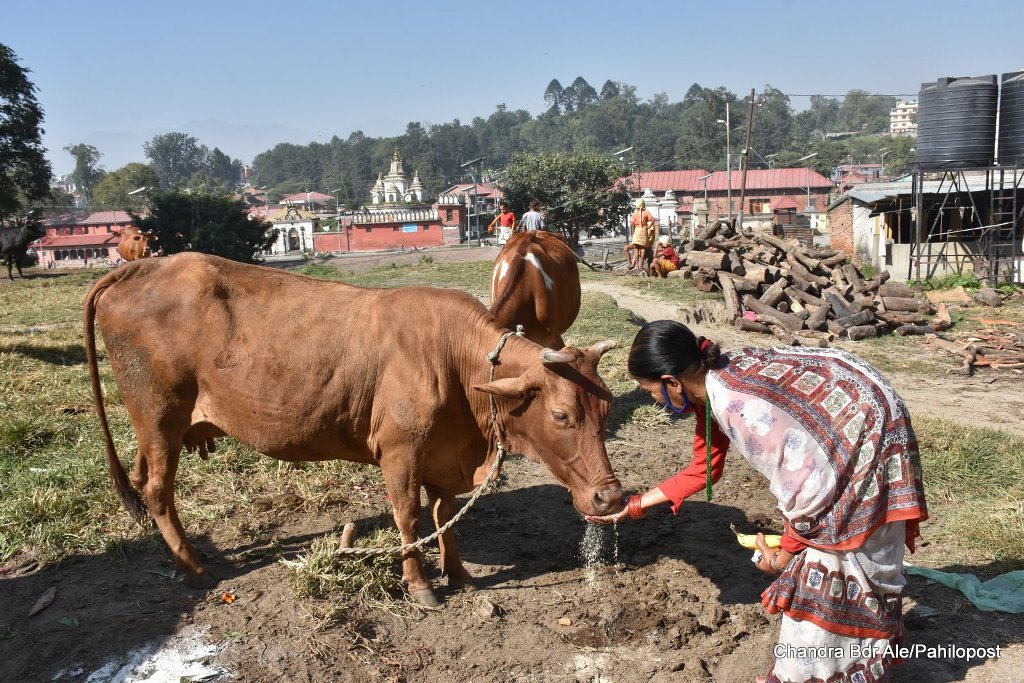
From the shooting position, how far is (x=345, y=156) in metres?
156

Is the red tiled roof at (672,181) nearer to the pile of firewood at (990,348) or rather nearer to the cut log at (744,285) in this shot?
the cut log at (744,285)

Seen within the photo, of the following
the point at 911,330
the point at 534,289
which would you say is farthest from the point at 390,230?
the point at 534,289

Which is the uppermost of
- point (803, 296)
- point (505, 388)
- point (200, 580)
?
point (505, 388)

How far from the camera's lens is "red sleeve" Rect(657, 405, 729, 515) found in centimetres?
370

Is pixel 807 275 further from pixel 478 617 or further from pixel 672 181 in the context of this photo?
pixel 672 181

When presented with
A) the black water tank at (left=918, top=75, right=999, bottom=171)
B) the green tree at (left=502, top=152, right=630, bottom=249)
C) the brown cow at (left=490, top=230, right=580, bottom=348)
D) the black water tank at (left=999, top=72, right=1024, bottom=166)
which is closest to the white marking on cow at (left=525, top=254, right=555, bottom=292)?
the brown cow at (left=490, top=230, right=580, bottom=348)

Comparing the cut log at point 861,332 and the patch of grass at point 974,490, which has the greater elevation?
the cut log at point 861,332

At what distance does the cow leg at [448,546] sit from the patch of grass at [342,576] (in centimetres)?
33

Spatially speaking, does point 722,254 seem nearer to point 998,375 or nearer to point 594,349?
point 998,375

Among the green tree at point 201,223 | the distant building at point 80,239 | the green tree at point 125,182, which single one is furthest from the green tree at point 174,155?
the green tree at point 201,223

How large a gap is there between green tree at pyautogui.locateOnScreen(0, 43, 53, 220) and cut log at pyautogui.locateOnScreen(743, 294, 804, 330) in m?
34.2

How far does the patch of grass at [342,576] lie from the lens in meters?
4.85

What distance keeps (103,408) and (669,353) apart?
4.02 metres

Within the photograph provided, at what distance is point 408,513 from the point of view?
15.8ft
